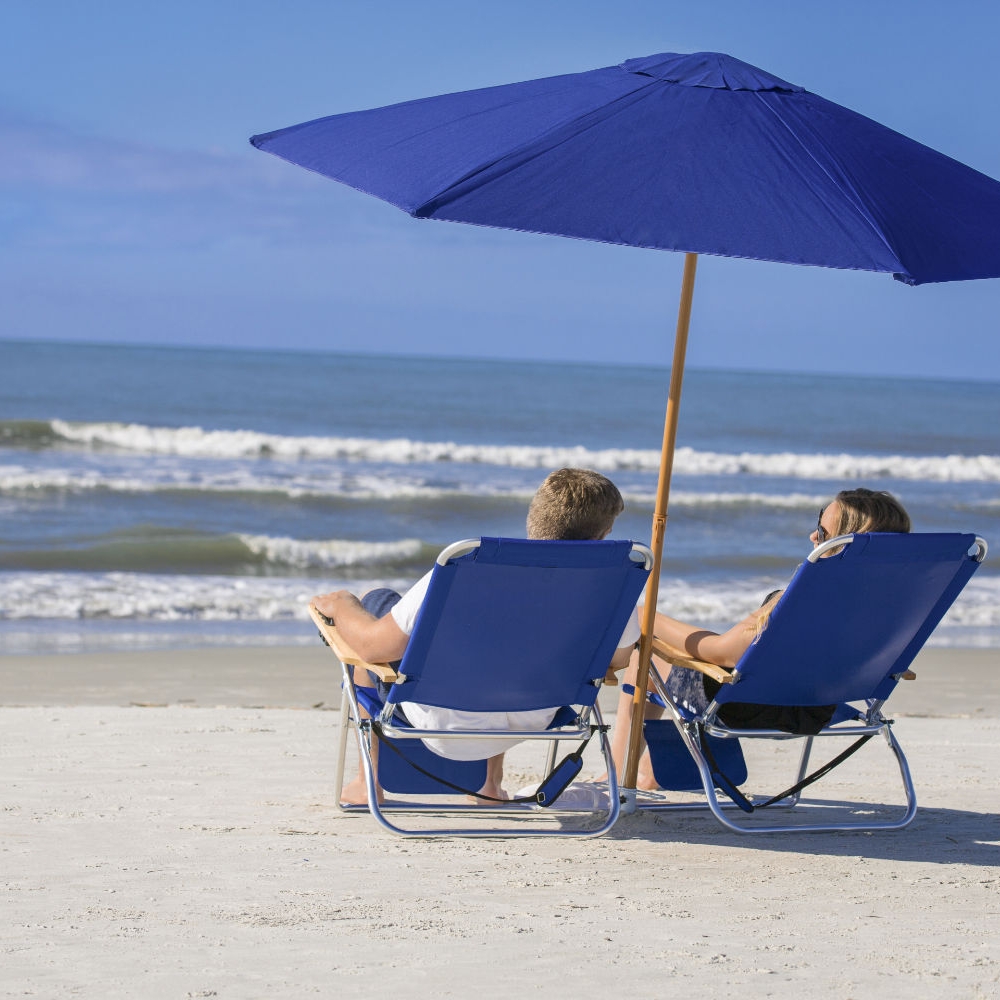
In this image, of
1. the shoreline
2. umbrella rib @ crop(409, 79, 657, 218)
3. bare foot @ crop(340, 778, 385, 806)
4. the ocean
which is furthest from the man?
the shoreline

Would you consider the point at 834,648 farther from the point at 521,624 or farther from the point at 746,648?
the point at 521,624

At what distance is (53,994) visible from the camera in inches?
92.4

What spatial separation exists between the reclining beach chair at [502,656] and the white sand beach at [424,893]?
189mm

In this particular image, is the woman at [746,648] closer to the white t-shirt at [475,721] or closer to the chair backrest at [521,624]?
the white t-shirt at [475,721]

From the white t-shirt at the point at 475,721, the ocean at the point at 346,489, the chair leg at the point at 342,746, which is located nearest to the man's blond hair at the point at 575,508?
the white t-shirt at the point at 475,721

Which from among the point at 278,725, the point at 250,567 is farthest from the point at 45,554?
the point at 278,725

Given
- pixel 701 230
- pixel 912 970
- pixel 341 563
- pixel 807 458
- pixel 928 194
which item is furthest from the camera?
pixel 807 458

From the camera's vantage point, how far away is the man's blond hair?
3.44 m

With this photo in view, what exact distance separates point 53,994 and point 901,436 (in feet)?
99.5

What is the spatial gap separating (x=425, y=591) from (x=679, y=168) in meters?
1.18

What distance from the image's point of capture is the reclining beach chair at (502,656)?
324 cm

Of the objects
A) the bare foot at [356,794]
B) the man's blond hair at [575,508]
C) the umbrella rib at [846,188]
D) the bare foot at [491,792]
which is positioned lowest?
the bare foot at [356,794]

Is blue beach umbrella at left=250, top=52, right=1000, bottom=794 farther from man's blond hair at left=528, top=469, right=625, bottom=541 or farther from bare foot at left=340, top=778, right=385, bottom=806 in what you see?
bare foot at left=340, top=778, right=385, bottom=806

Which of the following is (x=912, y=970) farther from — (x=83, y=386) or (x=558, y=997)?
(x=83, y=386)
